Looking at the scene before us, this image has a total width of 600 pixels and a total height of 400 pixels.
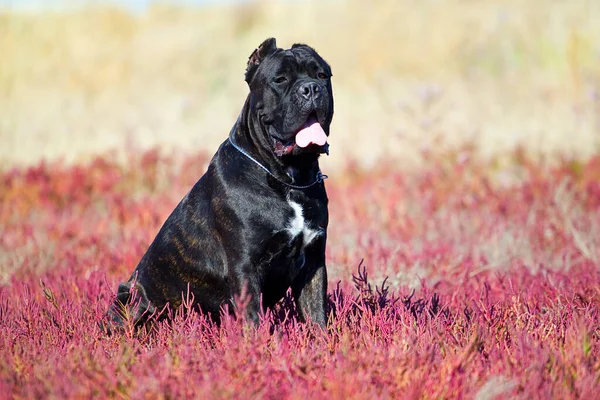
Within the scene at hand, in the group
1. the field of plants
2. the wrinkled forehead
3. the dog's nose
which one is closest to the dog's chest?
the field of plants

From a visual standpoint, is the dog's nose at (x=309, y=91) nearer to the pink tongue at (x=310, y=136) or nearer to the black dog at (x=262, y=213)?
the black dog at (x=262, y=213)

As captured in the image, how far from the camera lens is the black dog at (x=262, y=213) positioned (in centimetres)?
362

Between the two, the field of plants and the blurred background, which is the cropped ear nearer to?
the field of plants

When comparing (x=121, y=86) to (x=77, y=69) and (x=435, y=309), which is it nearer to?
(x=77, y=69)

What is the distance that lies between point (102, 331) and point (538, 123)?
10.3 meters

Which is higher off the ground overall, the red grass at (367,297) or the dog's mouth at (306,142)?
the dog's mouth at (306,142)

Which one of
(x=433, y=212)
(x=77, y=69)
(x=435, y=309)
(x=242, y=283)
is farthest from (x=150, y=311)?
(x=77, y=69)

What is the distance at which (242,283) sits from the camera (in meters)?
3.57

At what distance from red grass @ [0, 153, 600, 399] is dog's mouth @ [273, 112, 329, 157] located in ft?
2.63

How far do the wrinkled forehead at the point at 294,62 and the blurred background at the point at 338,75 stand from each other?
5.35 meters

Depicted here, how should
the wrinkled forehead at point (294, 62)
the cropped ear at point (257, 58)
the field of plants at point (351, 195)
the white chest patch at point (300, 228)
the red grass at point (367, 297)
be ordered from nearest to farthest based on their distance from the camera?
the red grass at point (367, 297) → the field of plants at point (351, 195) → the white chest patch at point (300, 228) → the wrinkled forehead at point (294, 62) → the cropped ear at point (257, 58)

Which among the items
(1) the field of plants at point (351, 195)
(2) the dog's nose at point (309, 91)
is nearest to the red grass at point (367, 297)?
(1) the field of plants at point (351, 195)

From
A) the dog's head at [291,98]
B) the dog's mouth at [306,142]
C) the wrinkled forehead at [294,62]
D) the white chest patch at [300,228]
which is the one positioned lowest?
the white chest patch at [300,228]

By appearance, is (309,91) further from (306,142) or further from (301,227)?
(301,227)
